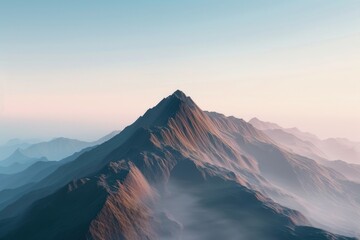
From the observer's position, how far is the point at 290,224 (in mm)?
198875

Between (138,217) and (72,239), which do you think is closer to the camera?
(72,239)

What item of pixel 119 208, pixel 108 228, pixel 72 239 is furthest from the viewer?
pixel 119 208

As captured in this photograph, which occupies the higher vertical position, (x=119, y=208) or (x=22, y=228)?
(x=119, y=208)

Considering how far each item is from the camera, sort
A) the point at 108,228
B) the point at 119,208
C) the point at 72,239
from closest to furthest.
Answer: the point at 72,239
the point at 108,228
the point at 119,208

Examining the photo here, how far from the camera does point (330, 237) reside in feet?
594

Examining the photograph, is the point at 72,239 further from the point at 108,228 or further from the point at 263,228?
the point at 263,228

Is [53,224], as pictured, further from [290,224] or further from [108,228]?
[290,224]

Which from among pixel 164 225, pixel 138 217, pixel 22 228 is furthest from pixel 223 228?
pixel 22 228

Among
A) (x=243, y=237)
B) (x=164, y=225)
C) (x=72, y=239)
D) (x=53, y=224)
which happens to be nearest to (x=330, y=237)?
(x=243, y=237)

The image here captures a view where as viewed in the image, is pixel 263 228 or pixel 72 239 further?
pixel 263 228

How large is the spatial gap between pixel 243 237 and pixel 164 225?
43.7 meters

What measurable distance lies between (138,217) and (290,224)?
84328 millimetres

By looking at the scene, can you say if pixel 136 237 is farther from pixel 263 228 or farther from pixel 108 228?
pixel 263 228

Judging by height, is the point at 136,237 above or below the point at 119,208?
below
